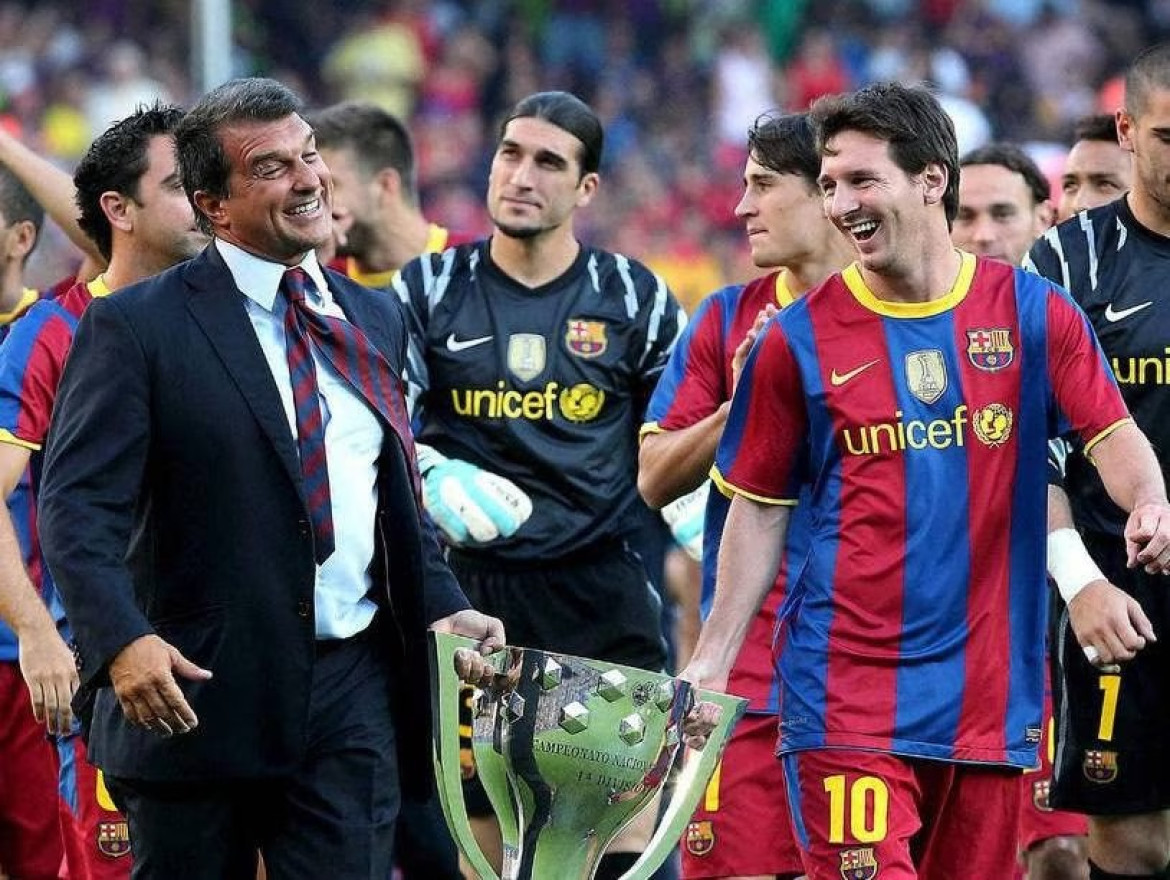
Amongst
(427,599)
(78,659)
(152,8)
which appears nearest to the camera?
(78,659)

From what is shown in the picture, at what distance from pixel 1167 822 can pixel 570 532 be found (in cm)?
205

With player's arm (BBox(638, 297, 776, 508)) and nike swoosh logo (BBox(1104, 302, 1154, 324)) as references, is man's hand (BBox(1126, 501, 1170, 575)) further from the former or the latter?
player's arm (BBox(638, 297, 776, 508))

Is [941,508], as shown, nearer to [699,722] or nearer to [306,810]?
[699,722]

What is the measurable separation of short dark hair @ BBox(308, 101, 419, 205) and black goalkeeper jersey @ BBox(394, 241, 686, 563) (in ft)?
4.40

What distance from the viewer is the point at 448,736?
4984 mm

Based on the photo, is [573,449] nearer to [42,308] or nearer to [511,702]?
[42,308]

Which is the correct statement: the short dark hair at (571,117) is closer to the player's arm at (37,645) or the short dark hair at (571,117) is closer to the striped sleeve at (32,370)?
the striped sleeve at (32,370)

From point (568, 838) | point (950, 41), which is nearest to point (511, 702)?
point (568, 838)

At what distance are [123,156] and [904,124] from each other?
219 cm

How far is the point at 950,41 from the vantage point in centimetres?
2242

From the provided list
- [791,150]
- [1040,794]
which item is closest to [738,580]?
[791,150]

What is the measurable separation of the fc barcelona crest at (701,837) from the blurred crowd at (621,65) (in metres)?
13.7

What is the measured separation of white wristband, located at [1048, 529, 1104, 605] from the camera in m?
5.35

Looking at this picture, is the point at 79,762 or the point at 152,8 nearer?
the point at 79,762
